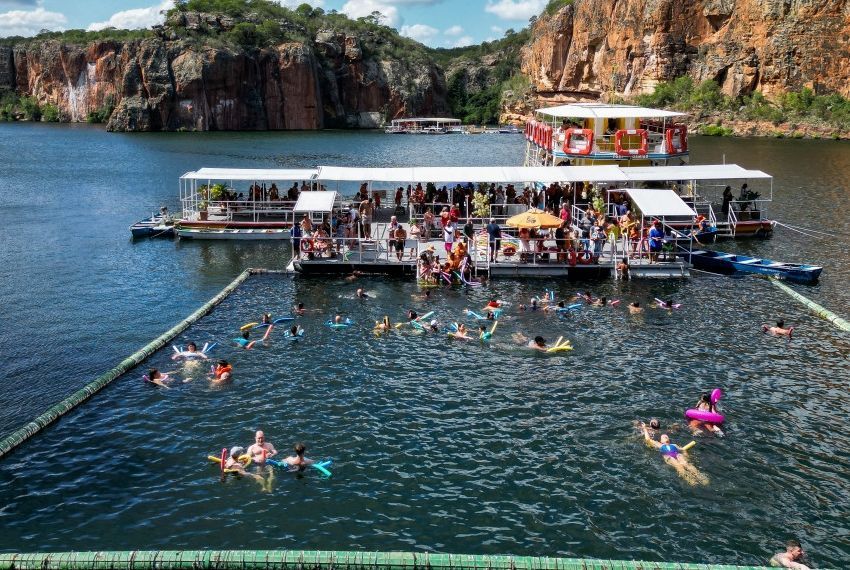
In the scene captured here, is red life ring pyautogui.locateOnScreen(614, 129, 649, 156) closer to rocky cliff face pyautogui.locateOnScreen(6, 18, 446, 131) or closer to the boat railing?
the boat railing

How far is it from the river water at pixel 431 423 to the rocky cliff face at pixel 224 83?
11455cm

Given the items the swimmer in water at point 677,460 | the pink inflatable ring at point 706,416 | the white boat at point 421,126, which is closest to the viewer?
the swimmer in water at point 677,460

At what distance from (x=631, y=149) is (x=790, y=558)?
3450 cm

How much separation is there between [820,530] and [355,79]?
166441 mm

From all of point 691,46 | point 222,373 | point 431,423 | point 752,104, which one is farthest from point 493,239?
point 691,46

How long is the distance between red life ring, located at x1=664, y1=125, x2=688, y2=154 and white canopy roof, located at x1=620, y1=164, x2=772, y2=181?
2.75 meters

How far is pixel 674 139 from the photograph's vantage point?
153 ft

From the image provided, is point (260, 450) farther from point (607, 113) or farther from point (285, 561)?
point (607, 113)

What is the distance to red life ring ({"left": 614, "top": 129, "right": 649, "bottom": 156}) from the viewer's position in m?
45.6

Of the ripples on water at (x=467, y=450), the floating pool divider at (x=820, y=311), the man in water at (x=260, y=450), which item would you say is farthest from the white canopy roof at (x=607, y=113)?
the man in water at (x=260, y=450)

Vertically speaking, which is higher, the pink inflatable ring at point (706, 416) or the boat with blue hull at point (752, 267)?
the boat with blue hull at point (752, 267)

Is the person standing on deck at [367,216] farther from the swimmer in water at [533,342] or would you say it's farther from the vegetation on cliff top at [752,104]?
the vegetation on cliff top at [752,104]

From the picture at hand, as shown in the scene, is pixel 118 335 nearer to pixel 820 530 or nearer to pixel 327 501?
pixel 327 501

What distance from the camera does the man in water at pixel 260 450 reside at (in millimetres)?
17750
